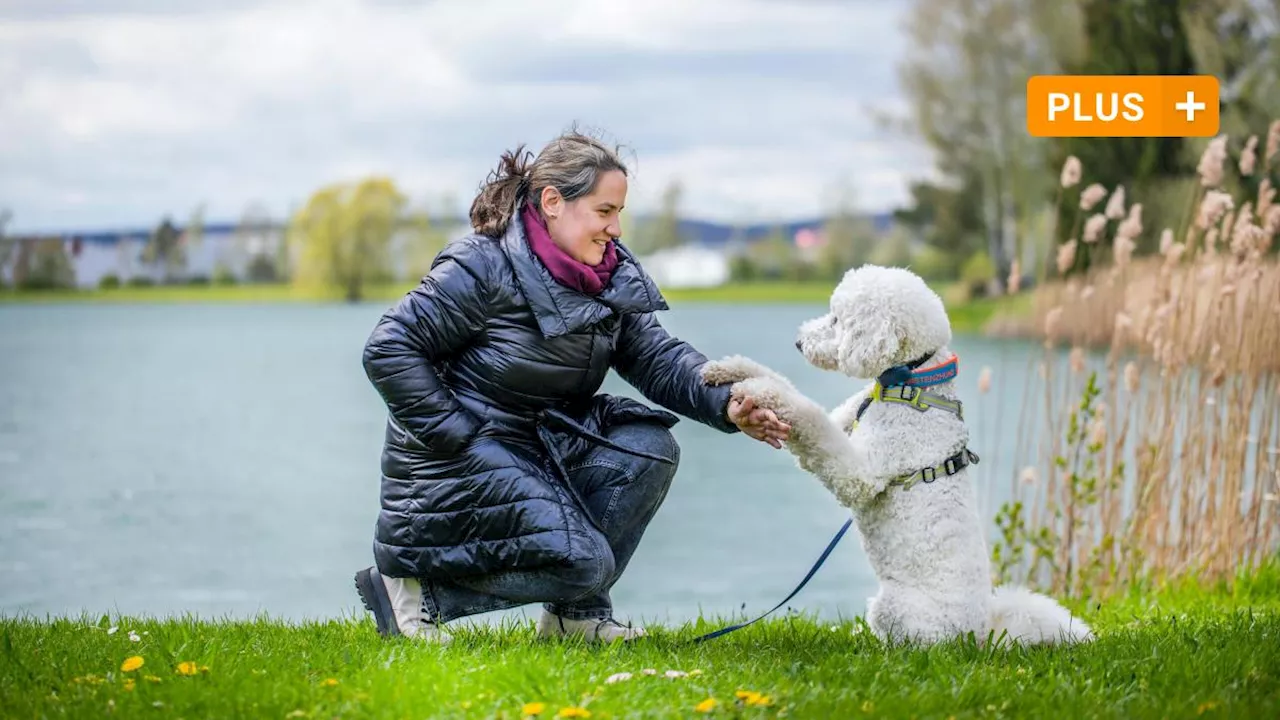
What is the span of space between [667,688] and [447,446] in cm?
92

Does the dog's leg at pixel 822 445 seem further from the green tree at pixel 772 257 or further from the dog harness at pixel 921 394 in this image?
the green tree at pixel 772 257

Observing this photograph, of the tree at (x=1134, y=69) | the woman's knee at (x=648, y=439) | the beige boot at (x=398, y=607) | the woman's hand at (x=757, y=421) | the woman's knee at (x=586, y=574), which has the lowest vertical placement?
the beige boot at (x=398, y=607)

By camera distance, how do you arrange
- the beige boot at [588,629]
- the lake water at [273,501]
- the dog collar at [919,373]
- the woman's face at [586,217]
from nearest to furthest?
the dog collar at [919,373] → the woman's face at [586,217] → the beige boot at [588,629] → the lake water at [273,501]

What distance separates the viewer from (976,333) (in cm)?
2302

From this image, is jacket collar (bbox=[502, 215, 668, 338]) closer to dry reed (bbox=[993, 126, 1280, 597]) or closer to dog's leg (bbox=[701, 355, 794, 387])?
dog's leg (bbox=[701, 355, 794, 387])

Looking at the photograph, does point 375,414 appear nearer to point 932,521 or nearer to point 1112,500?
point 1112,500

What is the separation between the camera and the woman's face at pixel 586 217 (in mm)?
3891

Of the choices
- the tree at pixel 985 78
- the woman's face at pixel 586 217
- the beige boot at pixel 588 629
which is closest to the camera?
the woman's face at pixel 586 217

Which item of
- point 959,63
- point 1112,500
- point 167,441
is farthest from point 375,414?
point 1112,500

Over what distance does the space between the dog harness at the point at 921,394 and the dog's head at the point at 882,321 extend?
0.04 m

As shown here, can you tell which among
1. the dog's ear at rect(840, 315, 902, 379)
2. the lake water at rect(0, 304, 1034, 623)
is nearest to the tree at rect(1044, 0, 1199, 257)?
the lake water at rect(0, 304, 1034, 623)

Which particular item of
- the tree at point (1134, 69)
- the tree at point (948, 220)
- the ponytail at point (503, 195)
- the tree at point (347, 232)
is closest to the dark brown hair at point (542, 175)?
the ponytail at point (503, 195)

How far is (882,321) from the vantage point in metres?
3.67

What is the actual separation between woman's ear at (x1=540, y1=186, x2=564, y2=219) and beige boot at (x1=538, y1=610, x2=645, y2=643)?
4.00ft
